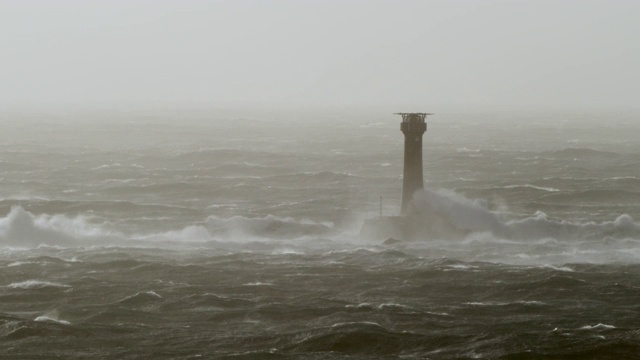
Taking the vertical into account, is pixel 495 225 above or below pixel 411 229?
below

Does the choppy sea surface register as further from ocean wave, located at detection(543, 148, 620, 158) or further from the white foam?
ocean wave, located at detection(543, 148, 620, 158)

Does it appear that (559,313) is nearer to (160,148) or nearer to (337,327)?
(337,327)

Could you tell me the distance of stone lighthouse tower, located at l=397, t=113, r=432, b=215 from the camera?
74750 mm

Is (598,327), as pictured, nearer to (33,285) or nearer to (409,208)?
(409,208)

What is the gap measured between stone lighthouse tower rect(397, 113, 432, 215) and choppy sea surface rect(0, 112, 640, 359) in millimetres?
1551

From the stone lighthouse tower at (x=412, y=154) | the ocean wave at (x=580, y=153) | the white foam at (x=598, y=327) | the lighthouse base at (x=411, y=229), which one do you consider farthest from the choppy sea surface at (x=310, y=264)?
the ocean wave at (x=580, y=153)

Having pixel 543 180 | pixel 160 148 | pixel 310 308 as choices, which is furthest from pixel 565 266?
pixel 160 148

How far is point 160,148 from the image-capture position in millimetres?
159250

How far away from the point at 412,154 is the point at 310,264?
13.8 m

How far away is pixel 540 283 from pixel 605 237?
677 inches

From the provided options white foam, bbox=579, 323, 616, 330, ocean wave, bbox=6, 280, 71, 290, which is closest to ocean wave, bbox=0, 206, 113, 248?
ocean wave, bbox=6, 280, 71, 290

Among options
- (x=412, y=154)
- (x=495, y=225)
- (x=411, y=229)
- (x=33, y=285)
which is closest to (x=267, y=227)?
(x=411, y=229)

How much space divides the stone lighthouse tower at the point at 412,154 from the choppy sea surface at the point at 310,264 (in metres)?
1.55

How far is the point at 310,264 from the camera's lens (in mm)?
65062
